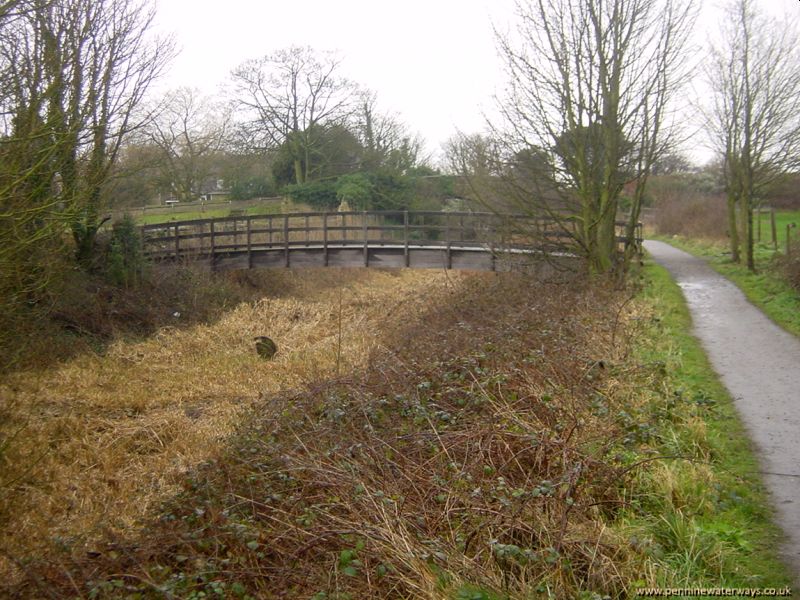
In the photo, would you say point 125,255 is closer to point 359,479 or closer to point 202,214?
point 202,214

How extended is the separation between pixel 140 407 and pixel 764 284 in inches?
562

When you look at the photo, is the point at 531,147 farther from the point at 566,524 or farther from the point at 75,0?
the point at 566,524

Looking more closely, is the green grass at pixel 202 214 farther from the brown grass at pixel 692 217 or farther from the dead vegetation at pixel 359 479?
the brown grass at pixel 692 217

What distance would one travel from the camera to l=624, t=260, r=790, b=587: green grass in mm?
4949

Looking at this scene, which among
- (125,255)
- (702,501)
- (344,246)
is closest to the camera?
(702,501)

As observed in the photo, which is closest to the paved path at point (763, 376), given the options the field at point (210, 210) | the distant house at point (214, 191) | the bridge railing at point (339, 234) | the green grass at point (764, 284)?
the green grass at point (764, 284)

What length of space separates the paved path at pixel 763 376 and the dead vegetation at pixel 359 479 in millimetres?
1204

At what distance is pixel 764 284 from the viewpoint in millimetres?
18359

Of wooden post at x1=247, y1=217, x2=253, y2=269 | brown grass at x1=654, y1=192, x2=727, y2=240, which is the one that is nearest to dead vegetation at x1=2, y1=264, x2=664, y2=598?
wooden post at x1=247, y1=217, x2=253, y2=269

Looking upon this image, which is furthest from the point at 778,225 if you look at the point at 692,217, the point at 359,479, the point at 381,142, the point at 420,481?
the point at 359,479

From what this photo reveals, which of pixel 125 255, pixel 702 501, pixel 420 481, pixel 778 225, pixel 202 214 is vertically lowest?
pixel 702 501

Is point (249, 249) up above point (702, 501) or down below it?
above

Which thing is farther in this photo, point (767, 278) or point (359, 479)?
point (767, 278)

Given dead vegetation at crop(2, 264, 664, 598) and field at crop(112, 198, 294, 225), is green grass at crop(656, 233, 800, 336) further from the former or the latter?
field at crop(112, 198, 294, 225)
